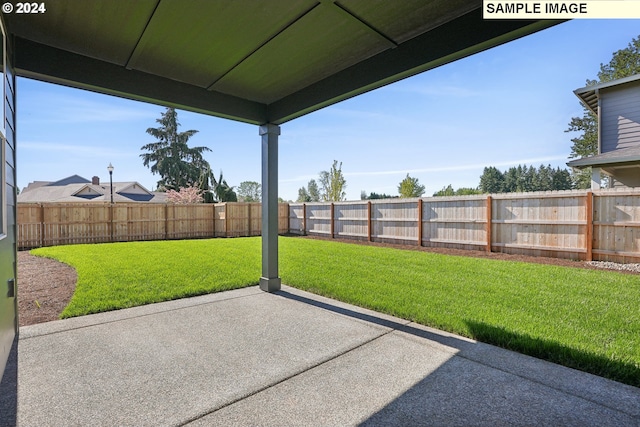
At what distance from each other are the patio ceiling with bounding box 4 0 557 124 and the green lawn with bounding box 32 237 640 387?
268 cm

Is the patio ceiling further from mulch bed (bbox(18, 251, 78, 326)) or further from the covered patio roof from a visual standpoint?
mulch bed (bbox(18, 251, 78, 326))

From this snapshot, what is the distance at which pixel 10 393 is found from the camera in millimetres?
2100

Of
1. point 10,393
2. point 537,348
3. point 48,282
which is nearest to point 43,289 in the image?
point 48,282

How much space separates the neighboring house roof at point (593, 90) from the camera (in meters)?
8.72

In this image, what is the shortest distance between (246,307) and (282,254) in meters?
4.73

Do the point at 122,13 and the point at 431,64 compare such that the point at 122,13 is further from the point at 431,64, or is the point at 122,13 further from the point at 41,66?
the point at 431,64

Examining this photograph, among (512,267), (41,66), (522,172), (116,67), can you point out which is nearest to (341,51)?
(116,67)

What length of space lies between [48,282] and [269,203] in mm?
4441

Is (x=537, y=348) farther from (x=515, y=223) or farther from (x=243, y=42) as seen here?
(x=515, y=223)

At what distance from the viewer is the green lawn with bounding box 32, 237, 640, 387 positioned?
112 inches

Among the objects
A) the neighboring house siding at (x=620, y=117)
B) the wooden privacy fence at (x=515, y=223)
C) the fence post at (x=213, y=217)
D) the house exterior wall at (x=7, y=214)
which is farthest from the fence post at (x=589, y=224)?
the fence post at (x=213, y=217)

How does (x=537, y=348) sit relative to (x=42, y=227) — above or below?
below

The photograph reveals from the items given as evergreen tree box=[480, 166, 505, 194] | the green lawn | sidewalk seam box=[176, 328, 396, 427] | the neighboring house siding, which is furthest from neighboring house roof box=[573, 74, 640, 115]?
evergreen tree box=[480, 166, 505, 194]

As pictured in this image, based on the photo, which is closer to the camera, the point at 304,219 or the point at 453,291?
the point at 453,291
